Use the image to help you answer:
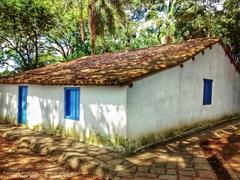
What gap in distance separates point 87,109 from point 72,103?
1085mm

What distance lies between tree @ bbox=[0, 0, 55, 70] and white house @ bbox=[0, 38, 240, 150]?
9.87 meters

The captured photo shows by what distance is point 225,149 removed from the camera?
388 inches

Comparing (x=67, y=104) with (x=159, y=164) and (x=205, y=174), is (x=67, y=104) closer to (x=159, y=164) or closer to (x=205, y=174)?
(x=159, y=164)

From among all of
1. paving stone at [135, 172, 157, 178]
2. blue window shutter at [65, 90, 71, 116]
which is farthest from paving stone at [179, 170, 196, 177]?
blue window shutter at [65, 90, 71, 116]

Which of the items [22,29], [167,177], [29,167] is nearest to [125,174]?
[167,177]

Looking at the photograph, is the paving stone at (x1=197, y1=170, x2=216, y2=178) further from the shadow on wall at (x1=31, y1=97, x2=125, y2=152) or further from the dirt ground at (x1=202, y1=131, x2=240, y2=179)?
the shadow on wall at (x1=31, y1=97, x2=125, y2=152)

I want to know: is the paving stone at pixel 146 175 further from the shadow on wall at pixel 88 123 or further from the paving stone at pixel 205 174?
the shadow on wall at pixel 88 123

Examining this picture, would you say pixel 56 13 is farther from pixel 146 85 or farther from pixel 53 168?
pixel 53 168

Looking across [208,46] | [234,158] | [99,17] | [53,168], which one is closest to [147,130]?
[234,158]

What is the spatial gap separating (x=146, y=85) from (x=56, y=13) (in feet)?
68.1

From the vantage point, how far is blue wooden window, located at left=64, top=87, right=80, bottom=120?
1114cm

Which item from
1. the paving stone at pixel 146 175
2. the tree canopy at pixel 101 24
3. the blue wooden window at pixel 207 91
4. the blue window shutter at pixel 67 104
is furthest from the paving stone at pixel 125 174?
the tree canopy at pixel 101 24

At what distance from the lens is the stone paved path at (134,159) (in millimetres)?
7418

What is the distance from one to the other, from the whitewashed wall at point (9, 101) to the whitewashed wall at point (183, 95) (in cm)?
796
